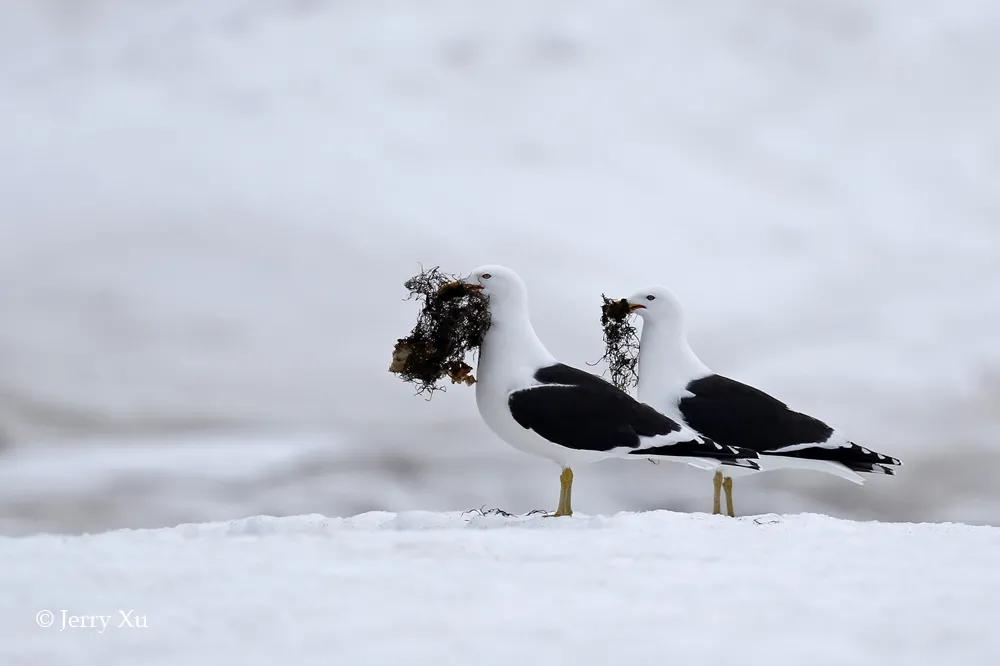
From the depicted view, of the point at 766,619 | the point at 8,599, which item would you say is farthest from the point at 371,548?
the point at 766,619

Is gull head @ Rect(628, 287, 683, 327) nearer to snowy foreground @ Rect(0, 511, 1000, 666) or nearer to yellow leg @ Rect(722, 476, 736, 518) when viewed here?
yellow leg @ Rect(722, 476, 736, 518)

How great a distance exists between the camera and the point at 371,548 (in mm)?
6574

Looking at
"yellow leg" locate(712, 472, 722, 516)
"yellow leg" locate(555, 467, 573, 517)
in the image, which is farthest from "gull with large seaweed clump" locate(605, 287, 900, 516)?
"yellow leg" locate(555, 467, 573, 517)

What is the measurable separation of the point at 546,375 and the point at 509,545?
2.41 metres

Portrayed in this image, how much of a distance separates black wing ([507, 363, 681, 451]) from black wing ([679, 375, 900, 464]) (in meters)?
0.95

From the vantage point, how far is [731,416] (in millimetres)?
9688

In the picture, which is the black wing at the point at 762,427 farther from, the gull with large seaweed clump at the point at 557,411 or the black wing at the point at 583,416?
the black wing at the point at 583,416

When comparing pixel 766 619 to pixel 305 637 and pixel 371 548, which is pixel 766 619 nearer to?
pixel 305 637

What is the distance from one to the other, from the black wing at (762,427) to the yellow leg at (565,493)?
4.72 feet

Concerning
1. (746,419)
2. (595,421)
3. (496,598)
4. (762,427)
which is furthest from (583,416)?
(496,598)

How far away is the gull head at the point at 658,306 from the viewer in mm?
10211

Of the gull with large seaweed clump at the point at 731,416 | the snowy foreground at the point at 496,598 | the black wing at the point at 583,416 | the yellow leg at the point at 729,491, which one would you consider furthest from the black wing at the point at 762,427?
the snowy foreground at the point at 496,598

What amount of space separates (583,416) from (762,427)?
1980 mm

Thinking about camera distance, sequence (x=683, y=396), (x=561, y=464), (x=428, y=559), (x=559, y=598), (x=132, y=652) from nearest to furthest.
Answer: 1. (x=132, y=652)
2. (x=559, y=598)
3. (x=428, y=559)
4. (x=561, y=464)
5. (x=683, y=396)
